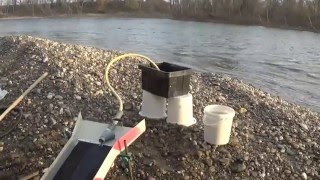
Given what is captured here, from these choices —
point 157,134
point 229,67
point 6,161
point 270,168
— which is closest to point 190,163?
point 157,134

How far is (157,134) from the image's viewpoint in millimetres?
5320

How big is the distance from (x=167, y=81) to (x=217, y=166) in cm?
128

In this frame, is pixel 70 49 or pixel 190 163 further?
pixel 70 49

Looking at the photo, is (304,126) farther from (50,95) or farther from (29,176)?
(29,176)

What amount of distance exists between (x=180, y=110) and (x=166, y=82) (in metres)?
0.46

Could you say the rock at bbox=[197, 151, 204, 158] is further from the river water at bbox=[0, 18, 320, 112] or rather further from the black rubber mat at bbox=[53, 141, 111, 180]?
the river water at bbox=[0, 18, 320, 112]

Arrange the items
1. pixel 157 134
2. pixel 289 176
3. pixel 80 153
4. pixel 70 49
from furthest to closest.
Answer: pixel 70 49
pixel 157 134
pixel 289 176
pixel 80 153

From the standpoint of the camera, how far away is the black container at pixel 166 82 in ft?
17.2

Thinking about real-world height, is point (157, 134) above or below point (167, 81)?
below

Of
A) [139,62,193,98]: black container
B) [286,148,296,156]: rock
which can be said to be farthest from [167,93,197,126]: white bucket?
[286,148,296,156]: rock

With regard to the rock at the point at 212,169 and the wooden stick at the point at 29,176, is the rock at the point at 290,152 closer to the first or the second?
the rock at the point at 212,169

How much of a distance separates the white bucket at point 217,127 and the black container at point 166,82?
51 cm

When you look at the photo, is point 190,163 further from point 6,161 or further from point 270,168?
point 6,161

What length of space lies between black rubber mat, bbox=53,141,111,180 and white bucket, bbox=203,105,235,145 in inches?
52.0
